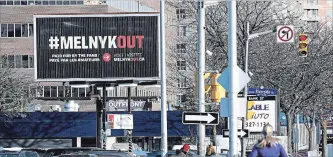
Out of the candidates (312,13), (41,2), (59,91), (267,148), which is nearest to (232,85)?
(267,148)

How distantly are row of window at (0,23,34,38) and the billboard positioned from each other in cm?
3010

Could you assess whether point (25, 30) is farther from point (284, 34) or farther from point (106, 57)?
point (284, 34)

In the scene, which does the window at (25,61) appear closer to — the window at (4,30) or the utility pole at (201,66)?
the window at (4,30)

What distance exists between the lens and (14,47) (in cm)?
8556

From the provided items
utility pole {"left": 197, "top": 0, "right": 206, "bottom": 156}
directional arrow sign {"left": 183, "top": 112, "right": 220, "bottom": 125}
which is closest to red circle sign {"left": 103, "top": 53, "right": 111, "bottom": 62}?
utility pole {"left": 197, "top": 0, "right": 206, "bottom": 156}

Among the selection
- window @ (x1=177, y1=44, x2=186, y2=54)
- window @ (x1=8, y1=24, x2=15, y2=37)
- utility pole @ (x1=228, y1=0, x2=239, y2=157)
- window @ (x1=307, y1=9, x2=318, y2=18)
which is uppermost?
window @ (x1=307, y1=9, x2=318, y2=18)

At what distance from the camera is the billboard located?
2186 inches

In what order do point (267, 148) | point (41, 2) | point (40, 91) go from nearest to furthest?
point (267, 148) → point (40, 91) → point (41, 2)

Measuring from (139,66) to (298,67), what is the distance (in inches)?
420

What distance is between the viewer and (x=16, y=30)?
85.9m

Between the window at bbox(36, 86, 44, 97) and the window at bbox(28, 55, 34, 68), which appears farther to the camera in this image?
the window at bbox(28, 55, 34, 68)

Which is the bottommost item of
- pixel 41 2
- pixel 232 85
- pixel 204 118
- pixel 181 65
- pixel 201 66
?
pixel 204 118

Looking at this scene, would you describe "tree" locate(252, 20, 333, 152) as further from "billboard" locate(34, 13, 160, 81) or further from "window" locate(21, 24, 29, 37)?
"window" locate(21, 24, 29, 37)

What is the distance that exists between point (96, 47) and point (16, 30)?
31679 mm
